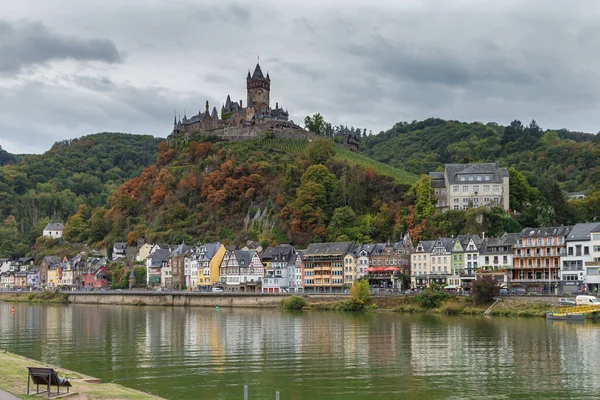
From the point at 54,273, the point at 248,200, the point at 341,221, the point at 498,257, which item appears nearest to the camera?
the point at 498,257

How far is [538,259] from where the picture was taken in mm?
79188

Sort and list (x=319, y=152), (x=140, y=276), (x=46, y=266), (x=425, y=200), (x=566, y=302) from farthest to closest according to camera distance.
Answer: (x=46, y=266) → (x=319, y=152) → (x=140, y=276) → (x=425, y=200) → (x=566, y=302)

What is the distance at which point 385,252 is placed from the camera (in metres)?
93.7

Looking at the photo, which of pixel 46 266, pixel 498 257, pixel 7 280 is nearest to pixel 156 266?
pixel 46 266

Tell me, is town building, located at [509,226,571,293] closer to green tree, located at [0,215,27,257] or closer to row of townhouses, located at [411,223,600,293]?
row of townhouses, located at [411,223,600,293]

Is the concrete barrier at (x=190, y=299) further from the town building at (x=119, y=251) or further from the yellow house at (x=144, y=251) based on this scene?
the town building at (x=119, y=251)

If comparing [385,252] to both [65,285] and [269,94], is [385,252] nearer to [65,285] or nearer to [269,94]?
[65,285]

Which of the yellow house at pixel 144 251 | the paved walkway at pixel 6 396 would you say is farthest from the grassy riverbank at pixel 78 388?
the yellow house at pixel 144 251

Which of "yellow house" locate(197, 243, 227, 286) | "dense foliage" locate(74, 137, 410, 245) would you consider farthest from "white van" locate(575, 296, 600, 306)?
"yellow house" locate(197, 243, 227, 286)

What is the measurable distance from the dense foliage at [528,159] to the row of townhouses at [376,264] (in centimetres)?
1263

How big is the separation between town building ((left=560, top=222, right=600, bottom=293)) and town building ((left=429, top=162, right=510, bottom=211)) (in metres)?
21.1

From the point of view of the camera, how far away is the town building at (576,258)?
244 ft

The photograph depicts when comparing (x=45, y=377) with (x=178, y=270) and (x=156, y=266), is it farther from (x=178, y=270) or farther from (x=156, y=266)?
(x=156, y=266)

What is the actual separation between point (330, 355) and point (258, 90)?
420ft
